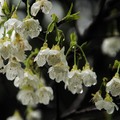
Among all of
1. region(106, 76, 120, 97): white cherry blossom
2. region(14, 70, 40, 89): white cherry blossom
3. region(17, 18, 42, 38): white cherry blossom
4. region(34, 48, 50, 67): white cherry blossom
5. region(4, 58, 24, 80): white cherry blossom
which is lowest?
Result: region(106, 76, 120, 97): white cherry blossom

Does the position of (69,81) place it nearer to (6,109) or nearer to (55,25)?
(55,25)

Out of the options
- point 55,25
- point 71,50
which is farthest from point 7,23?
point 71,50

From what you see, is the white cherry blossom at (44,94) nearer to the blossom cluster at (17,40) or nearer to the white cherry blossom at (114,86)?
the blossom cluster at (17,40)

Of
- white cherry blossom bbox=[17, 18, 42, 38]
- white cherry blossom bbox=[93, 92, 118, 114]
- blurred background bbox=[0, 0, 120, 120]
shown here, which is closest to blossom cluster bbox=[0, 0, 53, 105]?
white cherry blossom bbox=[17, 18, 42, 38]

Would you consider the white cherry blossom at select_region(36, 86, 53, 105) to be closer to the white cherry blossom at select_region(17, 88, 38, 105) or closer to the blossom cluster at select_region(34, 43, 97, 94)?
the white cherry blossom at select_region(17, 88, 38, 105)

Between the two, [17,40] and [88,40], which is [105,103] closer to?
[17,40]

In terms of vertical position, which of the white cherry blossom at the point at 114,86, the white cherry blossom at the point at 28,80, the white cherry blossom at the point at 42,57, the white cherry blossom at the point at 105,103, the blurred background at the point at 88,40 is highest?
the white cherry blossom at the point at 42,57

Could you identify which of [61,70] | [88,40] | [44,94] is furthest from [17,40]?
[88,40]

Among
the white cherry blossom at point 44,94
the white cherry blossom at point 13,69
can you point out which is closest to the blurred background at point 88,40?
the white cherry blossom at point 44,94

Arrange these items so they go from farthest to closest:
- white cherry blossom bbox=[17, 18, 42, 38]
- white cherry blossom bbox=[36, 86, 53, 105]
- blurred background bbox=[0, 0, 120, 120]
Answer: blurred background bbox=[0, 0, 120, 120]
white cherry blossom bbox=[36, 86, 53, 105]
white cherry blossom bbox=[17, 18, 42, 38]

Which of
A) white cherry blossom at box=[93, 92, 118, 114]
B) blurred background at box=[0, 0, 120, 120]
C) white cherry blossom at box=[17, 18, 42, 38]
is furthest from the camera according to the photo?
blurred background at box=[0, 0, 120, 120]

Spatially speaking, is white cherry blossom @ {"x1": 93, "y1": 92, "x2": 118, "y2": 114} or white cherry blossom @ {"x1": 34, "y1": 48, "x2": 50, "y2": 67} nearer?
white cherry blossom @ {"x1": 34, "y1": 48, "x2": 50, "y2": 67}
